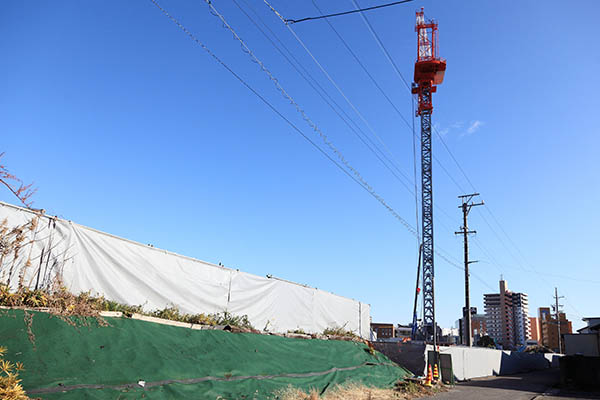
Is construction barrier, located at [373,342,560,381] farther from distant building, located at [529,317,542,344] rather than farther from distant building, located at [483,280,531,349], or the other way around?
distant building, located at [529,317,542,344]

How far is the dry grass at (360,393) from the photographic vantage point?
10.1m

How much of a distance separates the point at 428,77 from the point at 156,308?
33349 millimetres

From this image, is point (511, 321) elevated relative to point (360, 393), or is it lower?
elevated

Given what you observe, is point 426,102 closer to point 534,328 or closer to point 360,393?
point 360,393

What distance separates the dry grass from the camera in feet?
33.2

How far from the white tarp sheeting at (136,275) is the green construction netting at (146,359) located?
143 centimetres

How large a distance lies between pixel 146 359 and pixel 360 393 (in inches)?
270

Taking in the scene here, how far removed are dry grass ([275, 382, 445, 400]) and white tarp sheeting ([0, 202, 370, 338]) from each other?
358cm

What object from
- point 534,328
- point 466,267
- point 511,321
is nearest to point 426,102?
point 466,267

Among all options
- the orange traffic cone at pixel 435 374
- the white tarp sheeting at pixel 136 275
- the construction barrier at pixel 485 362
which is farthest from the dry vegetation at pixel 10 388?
the construction barrier at pixel 485 362

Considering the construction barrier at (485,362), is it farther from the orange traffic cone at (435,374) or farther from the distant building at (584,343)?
the distant building at (584,343)

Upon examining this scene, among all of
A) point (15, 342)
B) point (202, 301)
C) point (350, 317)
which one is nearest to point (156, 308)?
point (202, 301)

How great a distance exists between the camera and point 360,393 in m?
12.2

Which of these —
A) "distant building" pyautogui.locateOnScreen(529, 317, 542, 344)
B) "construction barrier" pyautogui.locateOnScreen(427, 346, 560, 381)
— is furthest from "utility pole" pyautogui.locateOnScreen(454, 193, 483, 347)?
"distant building" pyautogui.locateOnScreen(529, 317, 542, 344)
